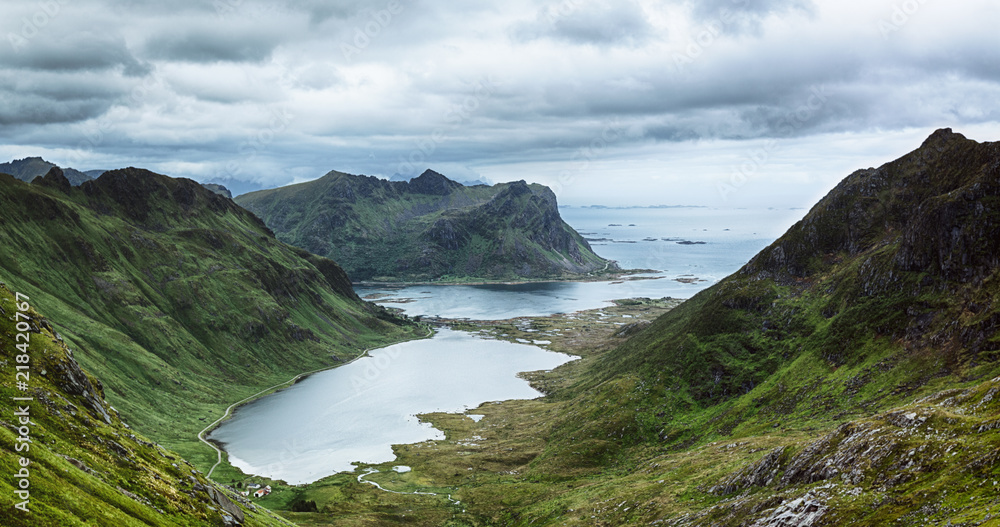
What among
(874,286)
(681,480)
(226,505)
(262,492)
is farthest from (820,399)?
(262,492)

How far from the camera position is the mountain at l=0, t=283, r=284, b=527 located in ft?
180

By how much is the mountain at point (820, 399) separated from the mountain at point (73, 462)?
60285mm

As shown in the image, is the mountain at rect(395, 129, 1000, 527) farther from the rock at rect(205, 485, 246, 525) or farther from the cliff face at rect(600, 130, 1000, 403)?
the rock at rect(205, 485, 246, 525)

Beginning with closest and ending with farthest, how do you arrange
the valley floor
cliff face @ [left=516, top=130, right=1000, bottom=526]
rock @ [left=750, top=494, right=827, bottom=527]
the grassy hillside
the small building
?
the valley floor < rock @ [left=750, top=494, right=827, bottom=527] < cliff face @ [left=516, top=130, right=1000, bottom=526] < the grassy hillside < the small building

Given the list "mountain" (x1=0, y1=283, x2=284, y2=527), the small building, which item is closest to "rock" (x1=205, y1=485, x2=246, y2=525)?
"mountain" (x1=0, y1=283, x2=284, y2=527)

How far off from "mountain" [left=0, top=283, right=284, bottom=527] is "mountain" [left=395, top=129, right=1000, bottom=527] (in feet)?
198

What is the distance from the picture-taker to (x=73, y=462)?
6631cm

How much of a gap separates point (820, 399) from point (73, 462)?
437 ft

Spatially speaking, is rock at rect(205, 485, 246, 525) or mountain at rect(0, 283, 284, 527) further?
rock at rect(205, 485, 246, 525)

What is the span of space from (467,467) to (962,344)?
4668 inches

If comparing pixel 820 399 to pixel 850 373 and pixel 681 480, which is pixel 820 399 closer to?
pixel 850 373

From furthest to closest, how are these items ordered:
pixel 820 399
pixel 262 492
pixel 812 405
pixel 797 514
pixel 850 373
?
pixel 262 492, pixel 850 373, pixel 820 399, pixel 812 405, pixel 797 514

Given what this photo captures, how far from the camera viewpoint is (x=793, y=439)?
101312mm

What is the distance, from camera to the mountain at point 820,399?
197 ft
